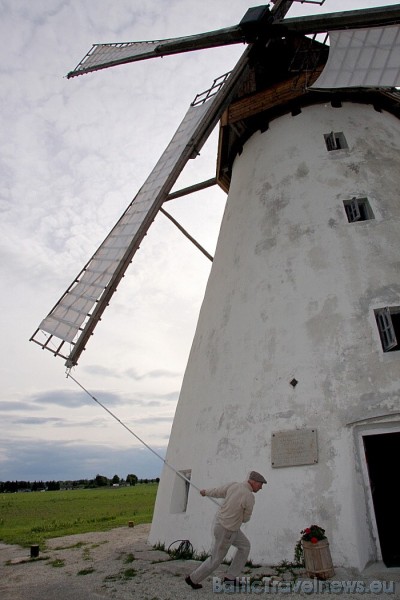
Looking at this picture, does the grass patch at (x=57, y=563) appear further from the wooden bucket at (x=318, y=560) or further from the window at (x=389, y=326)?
the window at (x=389, y=326)

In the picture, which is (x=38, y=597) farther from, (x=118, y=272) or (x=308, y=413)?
(x=118, y=272)

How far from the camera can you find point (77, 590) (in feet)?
18.6

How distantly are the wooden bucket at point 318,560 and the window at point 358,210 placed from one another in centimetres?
544

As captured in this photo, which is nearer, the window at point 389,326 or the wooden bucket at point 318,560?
the wooden bucket at point 318,560

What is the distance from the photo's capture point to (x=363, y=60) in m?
9.62

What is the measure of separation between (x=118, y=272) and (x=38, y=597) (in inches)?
210

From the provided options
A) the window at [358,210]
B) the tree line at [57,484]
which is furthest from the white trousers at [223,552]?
the tree line at [57,484]

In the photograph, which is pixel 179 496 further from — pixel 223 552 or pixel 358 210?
pixel 358 210

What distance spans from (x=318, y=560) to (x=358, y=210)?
583 centimetres

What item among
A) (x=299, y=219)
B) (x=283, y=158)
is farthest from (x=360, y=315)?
(x=283, y=158)

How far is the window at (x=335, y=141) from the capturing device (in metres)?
9.45

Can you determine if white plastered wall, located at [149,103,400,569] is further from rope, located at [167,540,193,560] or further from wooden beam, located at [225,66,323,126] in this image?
wooden beam, located at [225,66,323,126]

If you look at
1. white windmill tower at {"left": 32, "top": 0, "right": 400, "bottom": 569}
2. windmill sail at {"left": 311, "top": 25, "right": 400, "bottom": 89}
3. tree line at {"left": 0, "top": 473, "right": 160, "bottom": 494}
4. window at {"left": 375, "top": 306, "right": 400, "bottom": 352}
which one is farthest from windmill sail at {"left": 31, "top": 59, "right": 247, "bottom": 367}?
tree line at {"left": 0, "top": 473, "right": 160, "bottom": 494}

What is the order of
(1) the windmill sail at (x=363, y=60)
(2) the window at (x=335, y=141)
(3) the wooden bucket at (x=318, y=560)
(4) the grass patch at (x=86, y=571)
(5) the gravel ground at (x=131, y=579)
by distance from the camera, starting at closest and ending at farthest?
(5) the gravel ground at (x=131, y=579) < (3) the wooden bucket at (x=318, y=560) < (4) the grass patch at (x=86, y=571) < (1) the windmill sail at (x=363, y=60) < (2) the window at (x=335, y=141)
